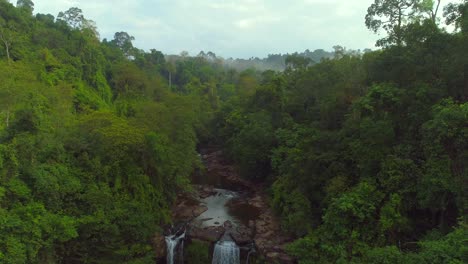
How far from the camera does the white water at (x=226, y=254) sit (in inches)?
814

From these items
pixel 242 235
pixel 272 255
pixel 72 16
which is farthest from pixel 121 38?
pixel 272 255

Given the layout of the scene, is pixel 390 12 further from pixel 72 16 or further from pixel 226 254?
pixel 72 16

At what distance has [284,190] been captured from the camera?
945 inches

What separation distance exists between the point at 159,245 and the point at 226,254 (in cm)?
391

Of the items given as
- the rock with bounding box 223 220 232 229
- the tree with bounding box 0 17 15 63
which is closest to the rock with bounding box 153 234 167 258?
the rock with bounding box 223 220 232 229

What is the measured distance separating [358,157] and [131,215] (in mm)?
11826

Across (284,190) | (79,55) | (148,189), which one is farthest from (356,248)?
(79,55)

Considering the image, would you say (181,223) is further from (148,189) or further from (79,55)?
(79,55)

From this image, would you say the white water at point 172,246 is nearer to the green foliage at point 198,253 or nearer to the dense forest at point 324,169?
the green foliage at point 198,253

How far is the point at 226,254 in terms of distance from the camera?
20.8 metres

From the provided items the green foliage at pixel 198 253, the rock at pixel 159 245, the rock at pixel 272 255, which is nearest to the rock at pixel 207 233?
the green foliage at pixel 198 253

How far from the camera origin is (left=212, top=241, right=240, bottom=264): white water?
20.7 meters

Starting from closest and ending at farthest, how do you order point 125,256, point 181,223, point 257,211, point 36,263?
point 36,263, point 125,256, point 181,223, point 257,211

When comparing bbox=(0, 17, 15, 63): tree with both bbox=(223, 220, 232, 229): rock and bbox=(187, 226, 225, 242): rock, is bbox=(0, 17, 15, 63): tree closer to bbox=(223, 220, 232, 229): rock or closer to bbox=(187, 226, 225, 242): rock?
bbox=(187, 226, 225, 242): rock
